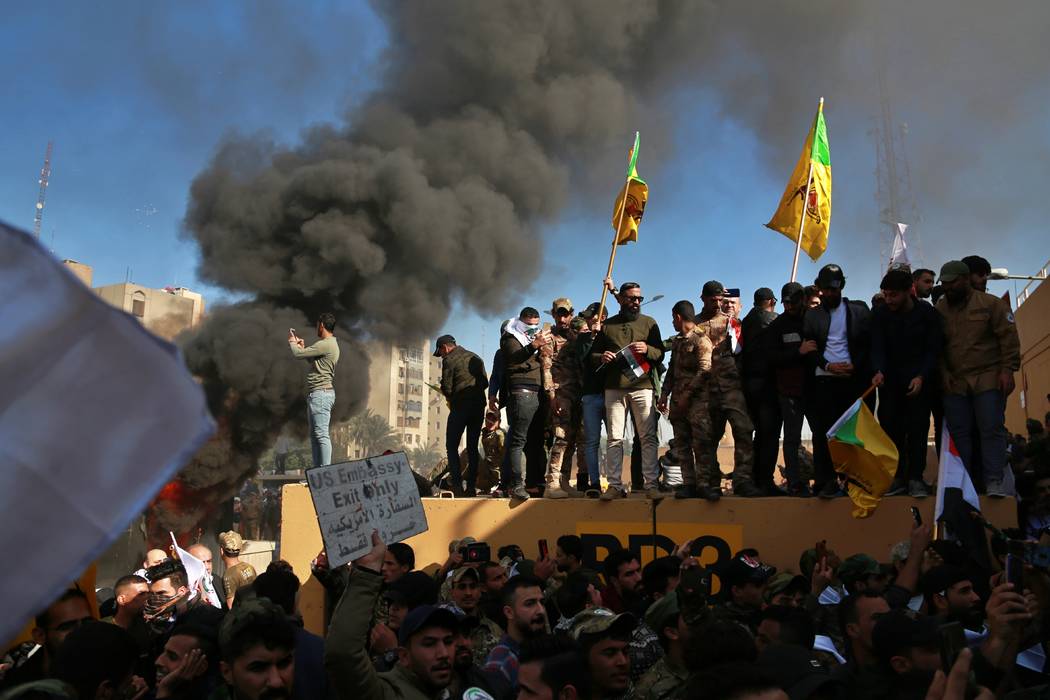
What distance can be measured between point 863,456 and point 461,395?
3.95 metres

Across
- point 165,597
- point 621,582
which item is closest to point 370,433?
point 165,597

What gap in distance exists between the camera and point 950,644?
95.8 inches

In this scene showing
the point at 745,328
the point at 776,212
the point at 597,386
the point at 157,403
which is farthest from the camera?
the point at 776,212

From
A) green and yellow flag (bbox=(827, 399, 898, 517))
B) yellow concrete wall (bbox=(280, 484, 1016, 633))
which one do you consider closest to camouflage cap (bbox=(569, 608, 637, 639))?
green and yellow flag (bbox=(827, 399, 898, 517))

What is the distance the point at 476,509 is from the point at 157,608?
3.29m

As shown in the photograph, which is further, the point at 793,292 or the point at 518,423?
the point at 518,423

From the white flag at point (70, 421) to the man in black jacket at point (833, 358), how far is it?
606cm

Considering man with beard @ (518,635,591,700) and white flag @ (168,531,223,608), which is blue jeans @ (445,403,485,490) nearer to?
white flag @ (168,531,223,608)

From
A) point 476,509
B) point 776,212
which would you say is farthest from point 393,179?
point 476,509

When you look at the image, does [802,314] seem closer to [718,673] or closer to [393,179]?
[718,673]

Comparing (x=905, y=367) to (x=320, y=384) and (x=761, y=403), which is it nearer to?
(x=761, y=403)

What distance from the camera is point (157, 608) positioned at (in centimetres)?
457

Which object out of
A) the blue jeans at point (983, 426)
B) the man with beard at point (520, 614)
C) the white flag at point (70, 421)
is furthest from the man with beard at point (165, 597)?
the blue jeans at point (983, 426)

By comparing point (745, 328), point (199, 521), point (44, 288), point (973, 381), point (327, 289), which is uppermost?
point (327, 289)
